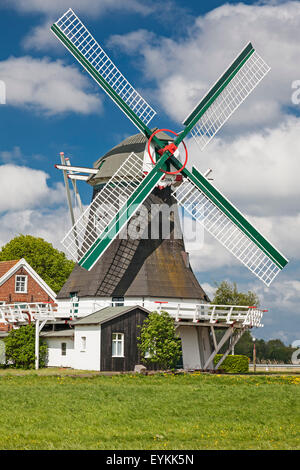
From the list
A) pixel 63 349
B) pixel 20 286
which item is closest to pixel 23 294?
pixel 20 286

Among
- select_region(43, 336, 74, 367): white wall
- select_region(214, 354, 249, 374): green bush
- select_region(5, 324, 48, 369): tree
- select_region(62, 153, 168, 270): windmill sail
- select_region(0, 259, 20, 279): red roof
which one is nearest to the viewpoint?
select_region(62, 153, 168, 270): windmill sail

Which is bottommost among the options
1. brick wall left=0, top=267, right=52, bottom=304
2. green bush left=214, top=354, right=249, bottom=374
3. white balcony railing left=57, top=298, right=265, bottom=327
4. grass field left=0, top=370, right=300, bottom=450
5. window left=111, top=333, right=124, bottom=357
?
grass field left=0, top=370, right=300, bottom=450

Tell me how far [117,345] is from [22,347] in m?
5.41

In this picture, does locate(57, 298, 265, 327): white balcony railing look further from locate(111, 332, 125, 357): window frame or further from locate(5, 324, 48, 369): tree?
locate(5, 324, 48, 369): tree

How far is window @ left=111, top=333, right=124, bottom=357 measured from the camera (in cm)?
2820

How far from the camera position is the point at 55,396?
54.5 ft

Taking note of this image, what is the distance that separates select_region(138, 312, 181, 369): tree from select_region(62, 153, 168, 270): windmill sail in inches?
147

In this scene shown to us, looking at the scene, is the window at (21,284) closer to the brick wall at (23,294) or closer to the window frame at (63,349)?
the brick wall at (23,294)

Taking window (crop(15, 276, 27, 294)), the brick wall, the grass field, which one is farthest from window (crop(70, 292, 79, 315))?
window (crop(15, 276, 27, 294))

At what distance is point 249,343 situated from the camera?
70062mm

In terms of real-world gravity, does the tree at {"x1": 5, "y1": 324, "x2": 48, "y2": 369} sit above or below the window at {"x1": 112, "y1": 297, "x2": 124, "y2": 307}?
below

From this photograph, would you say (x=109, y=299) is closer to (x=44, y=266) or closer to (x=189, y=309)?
(x=189, y=309)

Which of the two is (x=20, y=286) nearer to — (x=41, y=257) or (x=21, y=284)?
(x=21, y=284)
